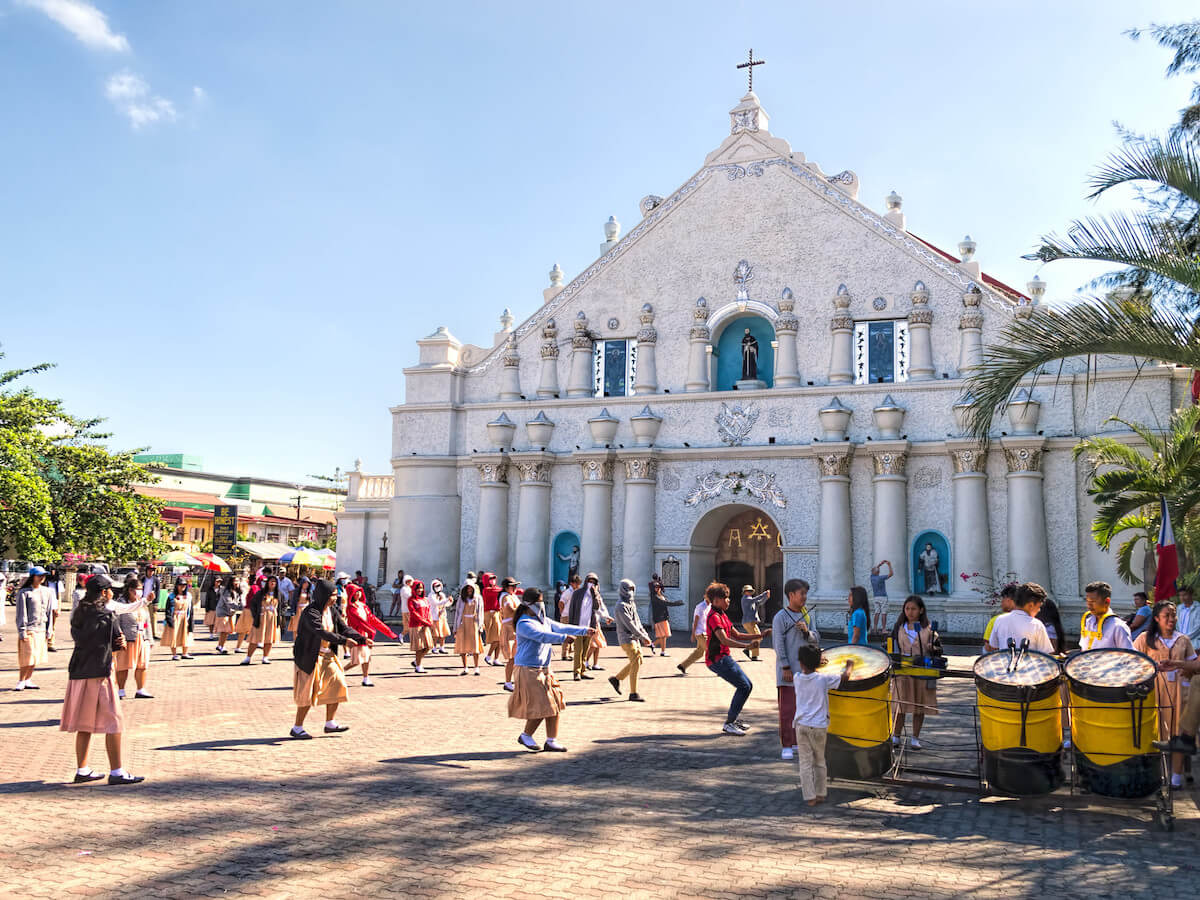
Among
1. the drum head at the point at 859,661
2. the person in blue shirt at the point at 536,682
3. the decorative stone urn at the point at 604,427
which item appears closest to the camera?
the drum head at the point at 859,661

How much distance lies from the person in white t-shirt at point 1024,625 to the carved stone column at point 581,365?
20564mm

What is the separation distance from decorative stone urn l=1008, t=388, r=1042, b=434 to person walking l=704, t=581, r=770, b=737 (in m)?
16.1

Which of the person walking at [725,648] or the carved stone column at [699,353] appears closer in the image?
the person walking at [725,648]

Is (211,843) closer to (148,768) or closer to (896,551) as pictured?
(148,768)

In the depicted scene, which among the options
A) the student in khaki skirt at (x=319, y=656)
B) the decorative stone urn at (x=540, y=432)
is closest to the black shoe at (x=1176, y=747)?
the student in khaki skirt at (x=319, y=656)

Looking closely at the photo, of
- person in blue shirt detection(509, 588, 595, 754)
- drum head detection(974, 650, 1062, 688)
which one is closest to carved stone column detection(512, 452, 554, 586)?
person in blue shirt detection(509, 588, 595, 754)

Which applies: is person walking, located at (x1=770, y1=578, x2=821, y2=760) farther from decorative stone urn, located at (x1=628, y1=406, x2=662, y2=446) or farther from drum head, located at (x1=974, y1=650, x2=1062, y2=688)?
decorative stone urn, located at (x1=628, y1=406, x2=662, y2=446)

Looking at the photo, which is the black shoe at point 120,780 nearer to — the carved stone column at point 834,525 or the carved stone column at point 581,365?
the carved stone column at point 834,525

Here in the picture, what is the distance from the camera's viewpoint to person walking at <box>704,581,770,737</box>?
1138 cm

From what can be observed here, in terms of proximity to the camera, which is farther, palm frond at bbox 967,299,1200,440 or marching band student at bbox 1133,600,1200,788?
palm frond at bbox 967,299,1200,440

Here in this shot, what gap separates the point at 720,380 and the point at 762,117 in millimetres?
7741

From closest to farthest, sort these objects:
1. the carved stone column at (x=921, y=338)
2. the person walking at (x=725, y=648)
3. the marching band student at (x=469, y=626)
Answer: the person walking at (x=725, y=648)
the marching band student at (x=469, y=626)
the carved stone column at (x=921, y=338)

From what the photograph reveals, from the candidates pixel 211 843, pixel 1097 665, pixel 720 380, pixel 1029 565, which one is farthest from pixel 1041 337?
pixel 720 380

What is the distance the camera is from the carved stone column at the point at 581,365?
30062 mm
